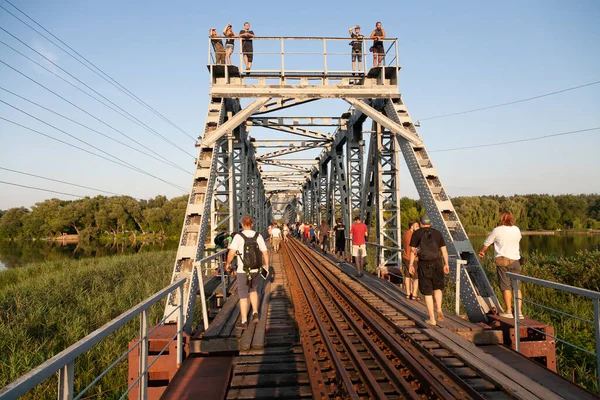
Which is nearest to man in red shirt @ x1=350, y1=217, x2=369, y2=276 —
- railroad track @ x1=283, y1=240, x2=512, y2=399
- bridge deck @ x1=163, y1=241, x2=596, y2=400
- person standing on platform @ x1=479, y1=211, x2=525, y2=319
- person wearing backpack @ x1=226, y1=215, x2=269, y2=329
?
railroad track @ x1=283, y1=240, x2=512, y2=399

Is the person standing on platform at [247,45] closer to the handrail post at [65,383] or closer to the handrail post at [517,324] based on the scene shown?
the handrail post at [517,324]

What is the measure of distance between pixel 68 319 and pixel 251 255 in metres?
7.06

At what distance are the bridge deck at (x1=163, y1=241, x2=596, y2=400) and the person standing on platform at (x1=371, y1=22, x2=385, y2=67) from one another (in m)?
8.07

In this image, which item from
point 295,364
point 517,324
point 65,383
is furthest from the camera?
point 517,324

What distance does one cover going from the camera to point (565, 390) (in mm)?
3852

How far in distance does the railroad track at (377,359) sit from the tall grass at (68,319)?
11.2 ft

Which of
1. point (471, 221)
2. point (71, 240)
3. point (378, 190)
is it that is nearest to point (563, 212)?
point (471, 221)

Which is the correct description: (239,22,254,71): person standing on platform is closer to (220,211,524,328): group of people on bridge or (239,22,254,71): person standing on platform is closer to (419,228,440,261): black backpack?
(220,211,524,328): group of people on bridge

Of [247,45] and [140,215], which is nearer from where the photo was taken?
[247,45]

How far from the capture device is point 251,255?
603 centimetres

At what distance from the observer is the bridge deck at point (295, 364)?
12.7 ft

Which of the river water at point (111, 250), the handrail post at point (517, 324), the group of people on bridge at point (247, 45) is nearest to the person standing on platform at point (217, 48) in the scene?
the group of people on bridge at point (247, 45)

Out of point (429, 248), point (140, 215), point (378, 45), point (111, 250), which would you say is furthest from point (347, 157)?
point (140, 215)

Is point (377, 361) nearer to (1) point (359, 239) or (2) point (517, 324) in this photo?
(2) point (517, 324)
